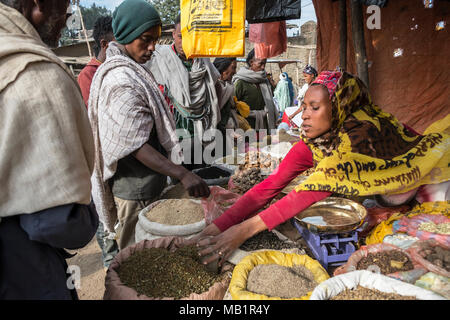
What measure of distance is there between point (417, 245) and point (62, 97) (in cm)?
161

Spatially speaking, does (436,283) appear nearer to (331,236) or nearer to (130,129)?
(331,236)

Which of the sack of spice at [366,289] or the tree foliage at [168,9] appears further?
the tree foliage at [168,9]

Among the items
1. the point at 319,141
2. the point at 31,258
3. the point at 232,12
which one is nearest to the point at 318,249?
the point at 319,141

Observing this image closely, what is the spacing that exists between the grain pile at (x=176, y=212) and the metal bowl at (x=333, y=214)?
62 centimetres

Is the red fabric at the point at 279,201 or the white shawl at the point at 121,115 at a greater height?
the white shawl at the point at 121,115

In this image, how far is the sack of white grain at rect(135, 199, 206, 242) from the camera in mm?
1674

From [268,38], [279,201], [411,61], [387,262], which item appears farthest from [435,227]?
[268,38]

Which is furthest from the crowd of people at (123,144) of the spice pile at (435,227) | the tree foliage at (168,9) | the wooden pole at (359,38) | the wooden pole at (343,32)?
the tree foliage at (168,9)

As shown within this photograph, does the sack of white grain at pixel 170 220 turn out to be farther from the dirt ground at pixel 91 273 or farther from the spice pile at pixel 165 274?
the dirt ground at pixel 91 273

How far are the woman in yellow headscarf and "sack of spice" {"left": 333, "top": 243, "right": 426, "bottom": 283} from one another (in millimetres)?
295

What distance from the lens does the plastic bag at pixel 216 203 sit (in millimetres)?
1864

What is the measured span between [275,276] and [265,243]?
350 mm

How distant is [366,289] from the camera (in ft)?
3.85

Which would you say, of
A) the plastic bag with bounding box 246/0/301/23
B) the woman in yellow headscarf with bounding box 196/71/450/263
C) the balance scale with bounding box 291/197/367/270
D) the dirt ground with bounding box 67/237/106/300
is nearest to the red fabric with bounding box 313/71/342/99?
the woman in yellow headscarf with bounding box 196/71/450/263
